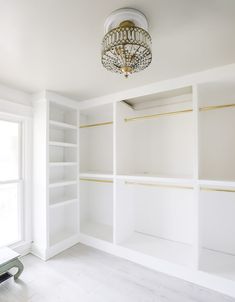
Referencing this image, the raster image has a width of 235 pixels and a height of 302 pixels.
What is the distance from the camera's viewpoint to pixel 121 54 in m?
1.36

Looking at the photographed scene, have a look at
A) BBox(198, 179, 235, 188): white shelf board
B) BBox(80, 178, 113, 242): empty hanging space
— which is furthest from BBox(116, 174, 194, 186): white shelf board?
BBox(80, 178, 113, 242): empty hanging space

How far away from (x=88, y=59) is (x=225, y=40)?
1.21 m

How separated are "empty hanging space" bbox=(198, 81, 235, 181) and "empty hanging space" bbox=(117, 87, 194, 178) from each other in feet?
0.61

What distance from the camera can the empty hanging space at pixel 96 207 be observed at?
3385mm

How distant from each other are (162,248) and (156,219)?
0.44 m

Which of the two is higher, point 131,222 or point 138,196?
point 138,196

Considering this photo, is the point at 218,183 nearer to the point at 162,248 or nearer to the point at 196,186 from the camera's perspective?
the point at 196,186

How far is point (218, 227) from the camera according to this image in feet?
8.20

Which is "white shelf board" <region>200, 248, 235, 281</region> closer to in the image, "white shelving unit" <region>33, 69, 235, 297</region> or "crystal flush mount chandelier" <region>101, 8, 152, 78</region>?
"white shelving unit" <region>33, 69, 235, 297</region>

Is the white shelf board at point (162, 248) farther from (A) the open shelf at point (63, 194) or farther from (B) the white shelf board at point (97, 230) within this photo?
(A) the open shelf at point (63, 194)

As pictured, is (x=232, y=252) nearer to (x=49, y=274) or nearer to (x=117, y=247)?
(x=117, y=247)

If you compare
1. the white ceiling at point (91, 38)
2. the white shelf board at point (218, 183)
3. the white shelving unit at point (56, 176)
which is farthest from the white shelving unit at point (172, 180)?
the white ceiling at point (91, 38)

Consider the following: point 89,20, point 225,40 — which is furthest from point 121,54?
point 225,40

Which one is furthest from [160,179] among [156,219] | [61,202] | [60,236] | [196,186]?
[60,236]
